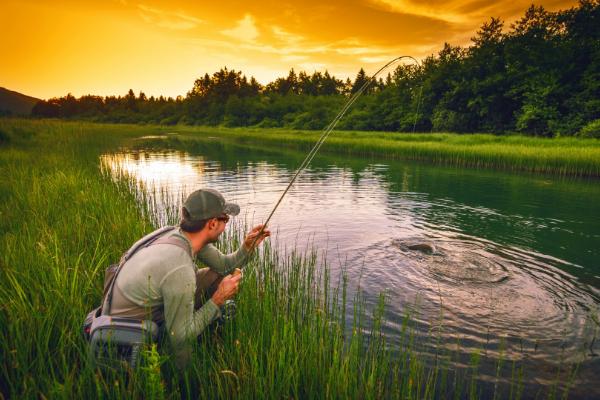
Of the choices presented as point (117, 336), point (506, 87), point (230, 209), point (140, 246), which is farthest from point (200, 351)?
point (506, 87)

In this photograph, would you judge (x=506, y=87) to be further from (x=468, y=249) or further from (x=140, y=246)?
(x=140, y=246)

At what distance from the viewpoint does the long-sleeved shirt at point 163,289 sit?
252 centimetres

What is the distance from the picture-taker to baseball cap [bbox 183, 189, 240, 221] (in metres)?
2.87

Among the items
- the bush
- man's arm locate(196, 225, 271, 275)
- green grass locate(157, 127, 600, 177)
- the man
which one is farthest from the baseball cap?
the bush

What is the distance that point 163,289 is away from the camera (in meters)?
2.52

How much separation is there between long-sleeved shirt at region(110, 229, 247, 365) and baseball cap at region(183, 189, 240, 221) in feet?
0.81

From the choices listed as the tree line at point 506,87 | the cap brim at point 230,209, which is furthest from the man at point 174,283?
the tree line at point 506,87

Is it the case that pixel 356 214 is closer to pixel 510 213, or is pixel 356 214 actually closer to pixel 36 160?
pixel 510 213

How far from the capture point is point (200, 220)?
2.88 metres

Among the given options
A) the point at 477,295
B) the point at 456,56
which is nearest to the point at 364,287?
the point at 477,295

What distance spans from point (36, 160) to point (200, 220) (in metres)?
12.6

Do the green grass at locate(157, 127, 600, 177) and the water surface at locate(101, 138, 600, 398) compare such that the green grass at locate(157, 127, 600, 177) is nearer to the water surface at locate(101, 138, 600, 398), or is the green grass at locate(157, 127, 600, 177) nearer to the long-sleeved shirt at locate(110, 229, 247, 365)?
the water surface at locate(101, 138, 600, 398)

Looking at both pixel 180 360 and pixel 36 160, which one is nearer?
pixel 180 360

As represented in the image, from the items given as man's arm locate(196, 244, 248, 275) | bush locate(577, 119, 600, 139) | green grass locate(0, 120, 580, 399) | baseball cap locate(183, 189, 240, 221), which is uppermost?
bush locate(577, 119, 600, 139)
